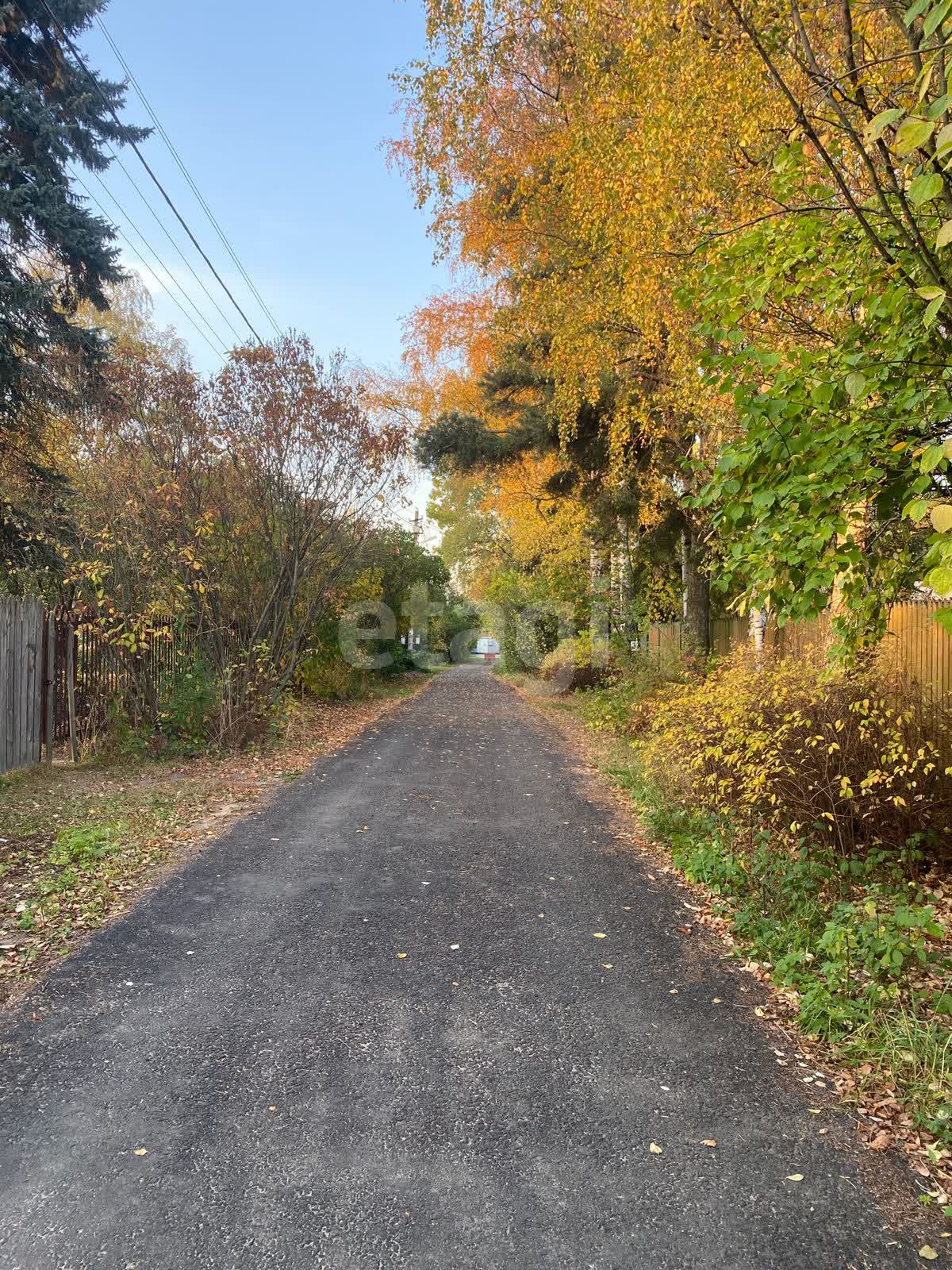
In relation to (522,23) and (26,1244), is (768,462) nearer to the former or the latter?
(26,1244)

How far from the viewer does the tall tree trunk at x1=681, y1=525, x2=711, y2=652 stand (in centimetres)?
1216

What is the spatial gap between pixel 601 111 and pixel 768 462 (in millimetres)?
5317

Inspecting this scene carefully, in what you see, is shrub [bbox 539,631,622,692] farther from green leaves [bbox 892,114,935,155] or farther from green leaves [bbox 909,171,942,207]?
green leaves [bbox 892,114,935,155]

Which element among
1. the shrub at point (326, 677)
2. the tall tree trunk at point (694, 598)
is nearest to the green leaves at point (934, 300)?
the tall tree trunk at point (694, 598)

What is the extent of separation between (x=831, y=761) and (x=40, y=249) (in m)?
11.9

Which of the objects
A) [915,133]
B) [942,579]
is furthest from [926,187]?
[942,579]

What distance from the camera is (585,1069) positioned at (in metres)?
3.09

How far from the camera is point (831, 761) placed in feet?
17.6

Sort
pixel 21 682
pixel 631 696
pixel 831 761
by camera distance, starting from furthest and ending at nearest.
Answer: pixel 631 696 < pixel 21 682 < pixel 831 761

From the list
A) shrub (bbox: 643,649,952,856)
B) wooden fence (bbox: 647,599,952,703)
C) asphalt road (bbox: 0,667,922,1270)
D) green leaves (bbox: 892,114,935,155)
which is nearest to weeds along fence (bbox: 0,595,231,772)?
asphalt road (bbox: 0,667,922,1270)

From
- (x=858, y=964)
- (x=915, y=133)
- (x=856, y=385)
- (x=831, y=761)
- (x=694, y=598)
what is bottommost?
(x=858, y=964)

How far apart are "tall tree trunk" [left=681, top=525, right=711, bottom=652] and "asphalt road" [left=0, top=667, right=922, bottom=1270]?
7.51 metres

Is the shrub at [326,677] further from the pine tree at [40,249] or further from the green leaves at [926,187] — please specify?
the green leaves at [926,187]

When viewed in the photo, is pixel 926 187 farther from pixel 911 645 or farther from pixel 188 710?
pixel 188 710
